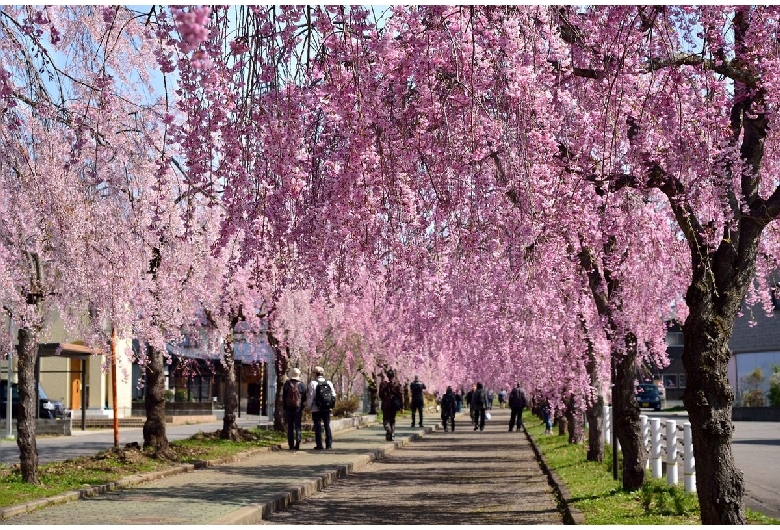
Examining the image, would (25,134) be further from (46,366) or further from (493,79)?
(46,366)

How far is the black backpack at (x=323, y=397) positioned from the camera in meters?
27.8

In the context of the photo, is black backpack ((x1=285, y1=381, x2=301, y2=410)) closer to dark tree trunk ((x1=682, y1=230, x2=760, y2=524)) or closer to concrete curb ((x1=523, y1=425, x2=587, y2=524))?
concrete curb ((x1=523, y1=425, x2=587, y2=524))

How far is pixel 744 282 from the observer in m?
10.8

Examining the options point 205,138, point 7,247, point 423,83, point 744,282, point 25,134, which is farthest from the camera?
point 7,247

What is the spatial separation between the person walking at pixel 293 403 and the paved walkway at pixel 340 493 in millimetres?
622

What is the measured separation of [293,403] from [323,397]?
77cm

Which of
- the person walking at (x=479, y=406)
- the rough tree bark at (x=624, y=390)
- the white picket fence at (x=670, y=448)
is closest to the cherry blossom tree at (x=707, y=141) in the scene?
the white picket fence at (x=670, y=448)

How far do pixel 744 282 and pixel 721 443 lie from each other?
1613 millimetres

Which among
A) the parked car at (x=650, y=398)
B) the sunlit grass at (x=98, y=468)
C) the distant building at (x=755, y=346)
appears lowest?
the parked car at (x=650, y=398)

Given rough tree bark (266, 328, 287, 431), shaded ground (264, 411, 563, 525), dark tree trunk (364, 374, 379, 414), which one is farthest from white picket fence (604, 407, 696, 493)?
dark tree trunk (364, 374, 379, 414)

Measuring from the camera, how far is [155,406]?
22.6 meters

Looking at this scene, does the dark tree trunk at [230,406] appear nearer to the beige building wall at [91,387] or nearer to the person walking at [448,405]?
the person walking at [448,405]

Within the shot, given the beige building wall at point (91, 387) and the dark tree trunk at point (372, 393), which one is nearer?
the beige building wall at point (91, 387)

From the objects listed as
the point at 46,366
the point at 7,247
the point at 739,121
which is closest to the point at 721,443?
the point at 739,121
